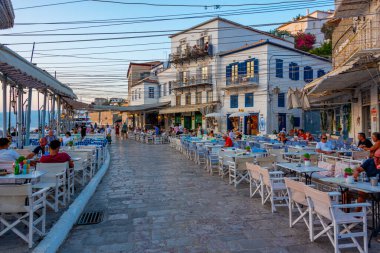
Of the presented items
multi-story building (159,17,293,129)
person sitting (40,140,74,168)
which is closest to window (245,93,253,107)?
multi-story building (159,17,293,129)

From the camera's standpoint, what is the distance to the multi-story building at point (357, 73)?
32.1ft

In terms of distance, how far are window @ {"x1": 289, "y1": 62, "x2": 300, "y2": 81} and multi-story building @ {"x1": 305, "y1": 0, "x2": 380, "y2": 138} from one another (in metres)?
9.13

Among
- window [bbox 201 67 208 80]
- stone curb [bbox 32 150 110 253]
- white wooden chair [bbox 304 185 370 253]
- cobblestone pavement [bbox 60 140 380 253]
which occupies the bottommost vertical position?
cobblestone pavement [bbox 60 140 380 253]

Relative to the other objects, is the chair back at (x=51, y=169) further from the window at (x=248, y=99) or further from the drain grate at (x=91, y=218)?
→ the window at (x=248, y=99)

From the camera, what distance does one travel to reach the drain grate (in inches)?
202

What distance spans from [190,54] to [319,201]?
101 ft

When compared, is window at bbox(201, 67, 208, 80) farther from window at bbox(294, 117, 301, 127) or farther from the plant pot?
the plant pot

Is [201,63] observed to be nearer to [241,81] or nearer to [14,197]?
[241,81]

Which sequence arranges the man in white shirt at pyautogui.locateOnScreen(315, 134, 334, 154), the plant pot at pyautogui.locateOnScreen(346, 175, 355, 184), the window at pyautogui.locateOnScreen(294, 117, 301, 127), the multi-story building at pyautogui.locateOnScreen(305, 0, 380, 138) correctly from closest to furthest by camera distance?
1. the plant pot at pyautogui.locateOnScreen(346, 175, 355, 184)
2. the man in white shirt at pyautogui.locateOnScreen(315, 134, 334, 154)
3. the multi-story building at pyautogui.locateOnScreen(305, 0, 380, 138)
4. the window at pyautogui.locateOnScreen(294, 117, 301, 127)

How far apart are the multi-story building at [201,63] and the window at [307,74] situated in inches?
161

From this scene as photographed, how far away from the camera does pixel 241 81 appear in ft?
92.1

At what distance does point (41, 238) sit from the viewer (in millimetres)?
4203

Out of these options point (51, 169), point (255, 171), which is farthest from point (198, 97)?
point (51, 169)

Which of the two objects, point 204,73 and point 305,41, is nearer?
point 204,73
